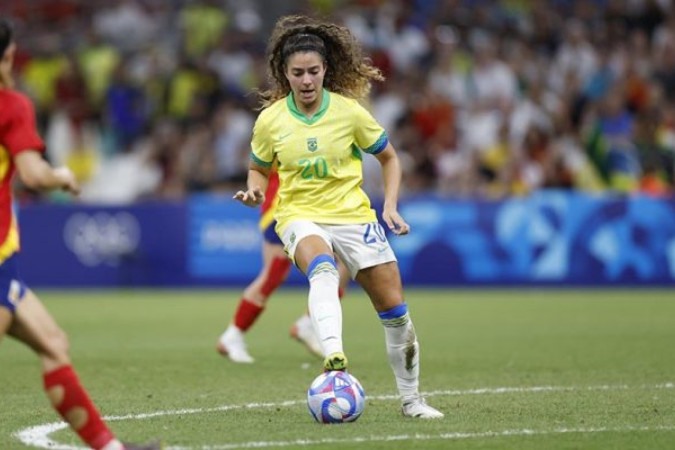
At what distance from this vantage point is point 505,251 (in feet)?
66.4

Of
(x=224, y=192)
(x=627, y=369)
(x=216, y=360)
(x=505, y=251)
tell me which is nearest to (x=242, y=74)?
(x=224, y=192)

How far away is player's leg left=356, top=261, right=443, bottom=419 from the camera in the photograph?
27.1 ft

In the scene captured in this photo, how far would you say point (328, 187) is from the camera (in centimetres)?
847

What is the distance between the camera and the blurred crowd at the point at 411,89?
70.4 ft

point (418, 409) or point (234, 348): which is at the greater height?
point (418, 409)

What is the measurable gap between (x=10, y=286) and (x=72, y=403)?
1.92 feet

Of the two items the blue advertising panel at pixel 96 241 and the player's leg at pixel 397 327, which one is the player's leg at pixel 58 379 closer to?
the player's leg at pixel 397 327

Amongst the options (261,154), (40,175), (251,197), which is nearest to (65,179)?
(40,175)

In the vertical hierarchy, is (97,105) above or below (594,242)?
above

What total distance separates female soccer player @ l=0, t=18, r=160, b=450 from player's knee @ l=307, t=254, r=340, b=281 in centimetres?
188

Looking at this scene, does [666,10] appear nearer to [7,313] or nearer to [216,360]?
[216,360]

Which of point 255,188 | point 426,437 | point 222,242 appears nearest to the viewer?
point 426,437

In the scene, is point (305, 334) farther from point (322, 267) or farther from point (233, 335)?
point (322, 267)

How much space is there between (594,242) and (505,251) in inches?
48.5
